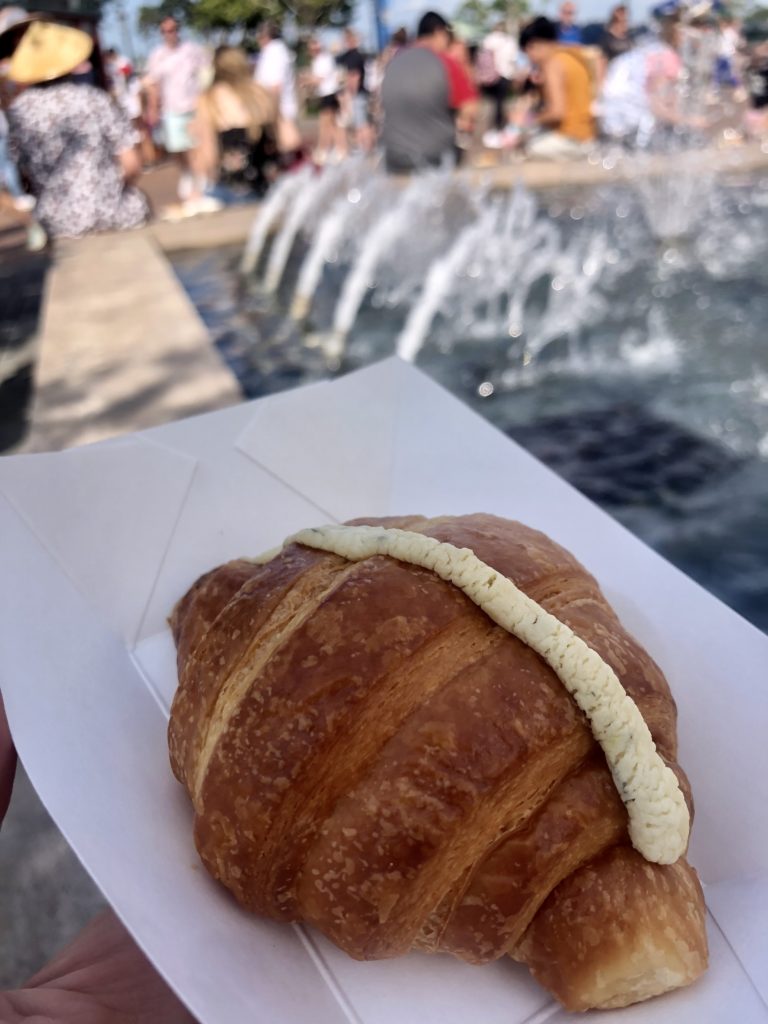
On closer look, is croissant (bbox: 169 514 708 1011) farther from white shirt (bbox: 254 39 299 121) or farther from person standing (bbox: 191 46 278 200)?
white shirt (bbox: 254 39 299 121)

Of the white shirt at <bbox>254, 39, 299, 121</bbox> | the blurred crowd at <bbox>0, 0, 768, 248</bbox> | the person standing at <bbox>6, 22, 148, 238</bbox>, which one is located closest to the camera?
the person standing at <bbox>6, 22, 148, 238</bbox>

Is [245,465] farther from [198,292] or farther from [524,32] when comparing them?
[524,32]

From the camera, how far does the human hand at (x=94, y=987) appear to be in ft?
4.64

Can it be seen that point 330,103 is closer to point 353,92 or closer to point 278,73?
point 353,92

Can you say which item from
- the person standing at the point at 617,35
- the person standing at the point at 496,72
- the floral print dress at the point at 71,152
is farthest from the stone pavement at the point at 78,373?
the person standing at the point at 496,72

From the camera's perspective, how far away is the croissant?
125 centimetres

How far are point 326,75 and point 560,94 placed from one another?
209 inches

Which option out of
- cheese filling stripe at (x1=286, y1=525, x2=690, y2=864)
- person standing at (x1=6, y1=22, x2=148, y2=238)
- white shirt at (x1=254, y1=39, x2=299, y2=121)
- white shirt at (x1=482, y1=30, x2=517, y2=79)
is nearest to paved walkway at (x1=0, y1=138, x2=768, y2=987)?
person standing at (x1=6, y1=22, x2=148, y2=238)

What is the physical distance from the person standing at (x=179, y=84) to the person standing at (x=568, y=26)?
555 centimetres

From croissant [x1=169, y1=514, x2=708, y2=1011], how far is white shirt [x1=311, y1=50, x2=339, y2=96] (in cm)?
1456

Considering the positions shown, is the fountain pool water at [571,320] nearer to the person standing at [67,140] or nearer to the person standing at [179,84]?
the person standing at [67,140]

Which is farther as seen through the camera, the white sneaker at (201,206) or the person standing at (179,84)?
the person standing at (179,84)

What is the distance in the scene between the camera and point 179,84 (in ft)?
36.3

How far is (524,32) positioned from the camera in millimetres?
10797
